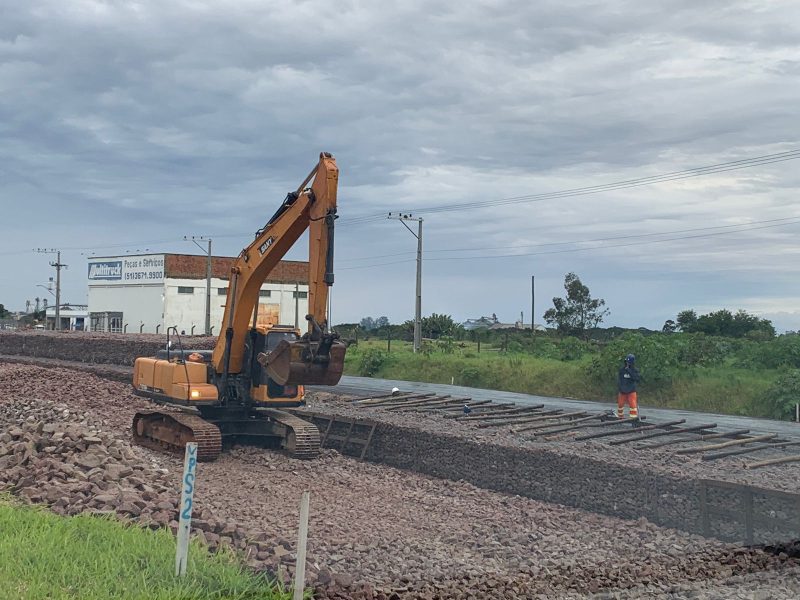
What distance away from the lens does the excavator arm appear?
1409cm

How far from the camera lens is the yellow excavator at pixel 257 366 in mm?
14281

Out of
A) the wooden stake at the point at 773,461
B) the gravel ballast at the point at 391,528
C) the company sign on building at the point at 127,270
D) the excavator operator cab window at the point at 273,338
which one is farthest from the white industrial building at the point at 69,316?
the wooden stake at the point at 773,461

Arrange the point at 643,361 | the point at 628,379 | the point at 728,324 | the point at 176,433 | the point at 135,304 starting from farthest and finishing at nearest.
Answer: the point at 135,304 < the point at 728,324 < the point at 643,361 < the point at 628,379 < the point at 176,433

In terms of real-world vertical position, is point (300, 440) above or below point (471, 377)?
below

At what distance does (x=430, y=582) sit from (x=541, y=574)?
3.65 feet

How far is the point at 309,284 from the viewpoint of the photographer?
14.6 meters

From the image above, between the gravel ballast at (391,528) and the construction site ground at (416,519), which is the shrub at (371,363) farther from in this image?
the gravel ballast at (391,528)

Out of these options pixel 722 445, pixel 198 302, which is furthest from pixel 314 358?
pixel 198 302

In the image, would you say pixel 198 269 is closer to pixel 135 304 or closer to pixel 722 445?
pixel 135 304

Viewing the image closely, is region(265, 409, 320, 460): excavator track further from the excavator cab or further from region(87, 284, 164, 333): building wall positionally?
region(87, 284, 164, 333): building wall

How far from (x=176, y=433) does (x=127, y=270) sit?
69.2 meters

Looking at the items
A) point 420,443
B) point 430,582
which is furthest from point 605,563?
point 420,443

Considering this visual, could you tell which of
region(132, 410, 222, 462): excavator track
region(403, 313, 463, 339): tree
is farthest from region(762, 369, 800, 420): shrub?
region(403, 313, 463, 339): tree

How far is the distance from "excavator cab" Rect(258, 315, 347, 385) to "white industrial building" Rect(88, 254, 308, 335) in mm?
60277
